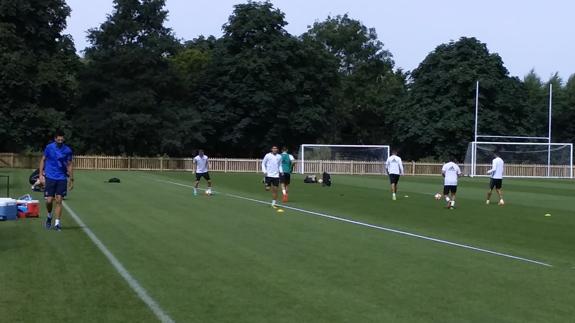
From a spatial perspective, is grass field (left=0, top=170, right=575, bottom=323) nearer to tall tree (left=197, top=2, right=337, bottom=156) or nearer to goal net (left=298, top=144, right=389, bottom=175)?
goal net (left=298, top=144, right=389, bottom=175)

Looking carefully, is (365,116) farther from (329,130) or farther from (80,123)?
(80,123)

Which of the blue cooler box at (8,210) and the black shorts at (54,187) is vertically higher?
A: the black shorts at (54,187)

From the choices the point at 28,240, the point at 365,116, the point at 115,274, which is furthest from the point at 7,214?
the point at 365,116

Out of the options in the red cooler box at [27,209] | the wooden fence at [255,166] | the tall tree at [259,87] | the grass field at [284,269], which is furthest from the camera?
the tall tree at [259,87]

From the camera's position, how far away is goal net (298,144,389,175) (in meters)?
62.4

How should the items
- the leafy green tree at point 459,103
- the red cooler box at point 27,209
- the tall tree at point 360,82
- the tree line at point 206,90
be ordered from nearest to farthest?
the red cooler box at point 27,209 → the tree line at point 206,90 → the leafy green tree at point 459,103 → the tall tree at point 360,82

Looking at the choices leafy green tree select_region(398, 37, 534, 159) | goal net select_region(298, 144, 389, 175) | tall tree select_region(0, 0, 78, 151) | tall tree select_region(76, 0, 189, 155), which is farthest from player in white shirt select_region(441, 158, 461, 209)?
leafy green tree select_region(398, 37, 534, 159)

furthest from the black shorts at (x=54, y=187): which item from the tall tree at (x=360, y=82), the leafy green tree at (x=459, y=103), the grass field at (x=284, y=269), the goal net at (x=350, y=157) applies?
the tall tree at (x=360, y=82)

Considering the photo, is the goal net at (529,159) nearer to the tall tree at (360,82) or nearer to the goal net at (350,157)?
the goal net at (350,157)

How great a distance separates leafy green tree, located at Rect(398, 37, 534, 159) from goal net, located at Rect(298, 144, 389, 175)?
8.96m

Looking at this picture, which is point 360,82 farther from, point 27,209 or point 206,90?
point 27,209

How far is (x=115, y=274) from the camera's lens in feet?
30.7

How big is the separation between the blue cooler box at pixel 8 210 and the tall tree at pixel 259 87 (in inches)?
1960

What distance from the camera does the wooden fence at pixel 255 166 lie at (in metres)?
59.9
